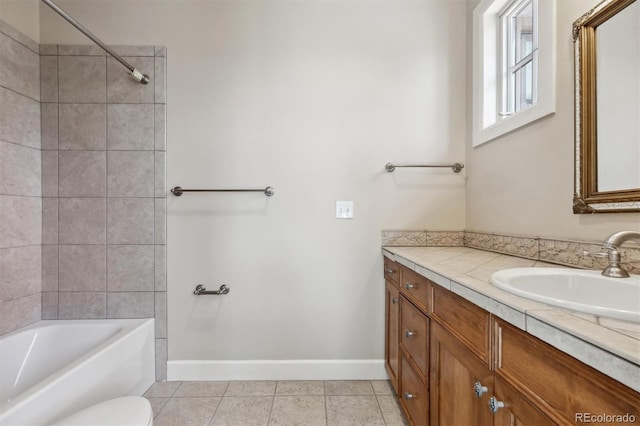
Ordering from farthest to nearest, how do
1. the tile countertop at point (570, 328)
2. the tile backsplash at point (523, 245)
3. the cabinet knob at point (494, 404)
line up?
the tile backsplash at point (523, 245)
the cabinet knob at point (494, 404)
the tile countertop at point (570, 328)

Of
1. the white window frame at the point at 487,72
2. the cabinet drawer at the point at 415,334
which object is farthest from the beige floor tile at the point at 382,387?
the white window frame at the point at 487,72

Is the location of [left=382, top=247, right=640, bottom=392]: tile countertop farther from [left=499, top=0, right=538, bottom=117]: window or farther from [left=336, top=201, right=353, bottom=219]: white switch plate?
[left=499, top=0, right=538, bottom=117]: window

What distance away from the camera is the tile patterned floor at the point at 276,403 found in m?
1.45

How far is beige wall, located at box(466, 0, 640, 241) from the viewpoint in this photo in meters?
1.08

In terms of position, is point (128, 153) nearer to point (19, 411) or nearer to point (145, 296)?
point (145, 296)

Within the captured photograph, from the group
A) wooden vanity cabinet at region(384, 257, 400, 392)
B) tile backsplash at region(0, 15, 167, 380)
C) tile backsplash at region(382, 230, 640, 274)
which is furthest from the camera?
tile backsplash at region(0, 15, 167, 380)

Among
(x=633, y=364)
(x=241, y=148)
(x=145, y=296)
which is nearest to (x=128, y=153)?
(x=241, y=148)

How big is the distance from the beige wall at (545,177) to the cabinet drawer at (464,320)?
0.64m

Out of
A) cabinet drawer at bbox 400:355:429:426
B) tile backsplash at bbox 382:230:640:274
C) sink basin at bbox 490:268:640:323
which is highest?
tile backsplash at bbox 382:230:640:274

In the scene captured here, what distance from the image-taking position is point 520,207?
1.39 m

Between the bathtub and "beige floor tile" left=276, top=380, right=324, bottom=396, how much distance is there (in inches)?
34.6

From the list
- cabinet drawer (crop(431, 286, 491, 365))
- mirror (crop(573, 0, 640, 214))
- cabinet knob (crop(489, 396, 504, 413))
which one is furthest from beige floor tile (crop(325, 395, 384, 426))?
mirror (crop(573, 0, 640, 214))

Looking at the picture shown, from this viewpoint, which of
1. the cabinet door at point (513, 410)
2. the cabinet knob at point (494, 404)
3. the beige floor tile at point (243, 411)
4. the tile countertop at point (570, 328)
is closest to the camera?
the tile countertop at point (570, 328)

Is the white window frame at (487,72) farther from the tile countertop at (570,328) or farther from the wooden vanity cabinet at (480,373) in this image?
the tile countertop at (570,328)
